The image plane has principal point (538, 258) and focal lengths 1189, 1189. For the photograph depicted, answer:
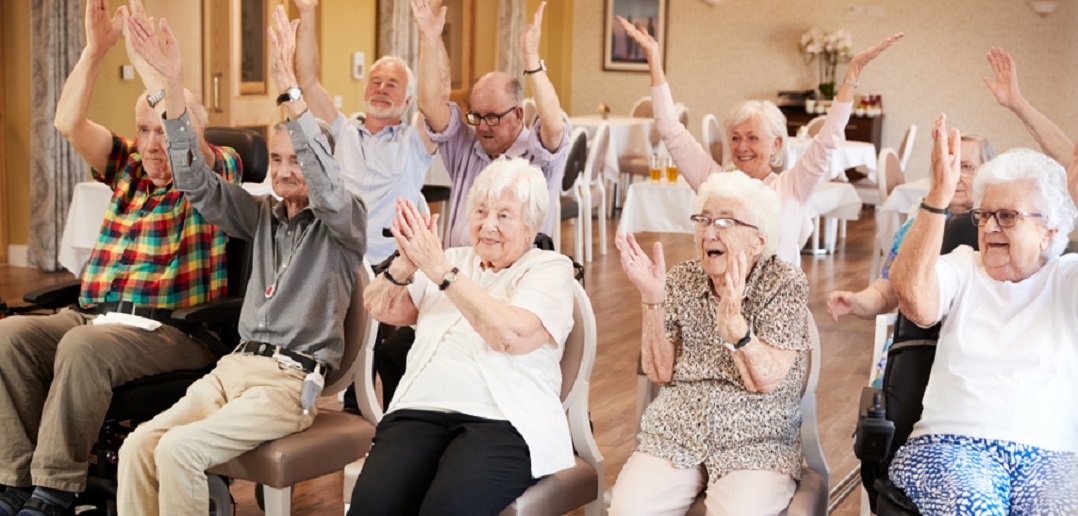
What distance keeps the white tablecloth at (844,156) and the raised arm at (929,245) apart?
19.6 feet

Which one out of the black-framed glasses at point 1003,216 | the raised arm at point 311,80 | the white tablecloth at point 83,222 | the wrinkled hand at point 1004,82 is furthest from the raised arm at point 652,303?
the white tablecloth at point 83,222

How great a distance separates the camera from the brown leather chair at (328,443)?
2801 millimetres

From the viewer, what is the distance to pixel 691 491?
2562 mm

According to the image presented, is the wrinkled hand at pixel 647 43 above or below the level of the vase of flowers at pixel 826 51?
below

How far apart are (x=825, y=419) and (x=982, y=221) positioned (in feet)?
7.05

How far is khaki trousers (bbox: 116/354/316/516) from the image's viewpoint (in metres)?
2.74

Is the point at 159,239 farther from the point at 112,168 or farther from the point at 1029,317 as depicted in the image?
the point at 1029,317

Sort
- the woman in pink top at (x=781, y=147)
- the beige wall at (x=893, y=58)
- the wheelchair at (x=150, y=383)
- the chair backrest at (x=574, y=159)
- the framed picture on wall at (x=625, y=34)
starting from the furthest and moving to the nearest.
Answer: the framed picture on wall at (x=625, y=34)
the beige wall at (x=893, y=58)
the chair backrest at (x=574, y=159)
the woman in pink top at (x=781, y=147)
the wheelchair at (x=150, y=383)

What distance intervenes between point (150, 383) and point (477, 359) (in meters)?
1.00

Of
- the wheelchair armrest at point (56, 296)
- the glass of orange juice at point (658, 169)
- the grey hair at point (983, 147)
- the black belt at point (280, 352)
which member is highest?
the grey hair at point (983, 147)

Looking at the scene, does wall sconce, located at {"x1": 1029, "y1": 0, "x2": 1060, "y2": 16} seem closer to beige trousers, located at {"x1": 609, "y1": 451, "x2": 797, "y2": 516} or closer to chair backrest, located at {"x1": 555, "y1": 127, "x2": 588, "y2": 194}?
chair backrest, located at {"x1": 555, "y1": 127, "x2": 588, "y2": 194}

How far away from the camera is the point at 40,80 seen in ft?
22.7

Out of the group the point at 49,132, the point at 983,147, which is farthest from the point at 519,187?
the point at 49,132

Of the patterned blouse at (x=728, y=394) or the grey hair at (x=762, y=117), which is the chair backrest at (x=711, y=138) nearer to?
the grey hair at (x=762, y=117)
